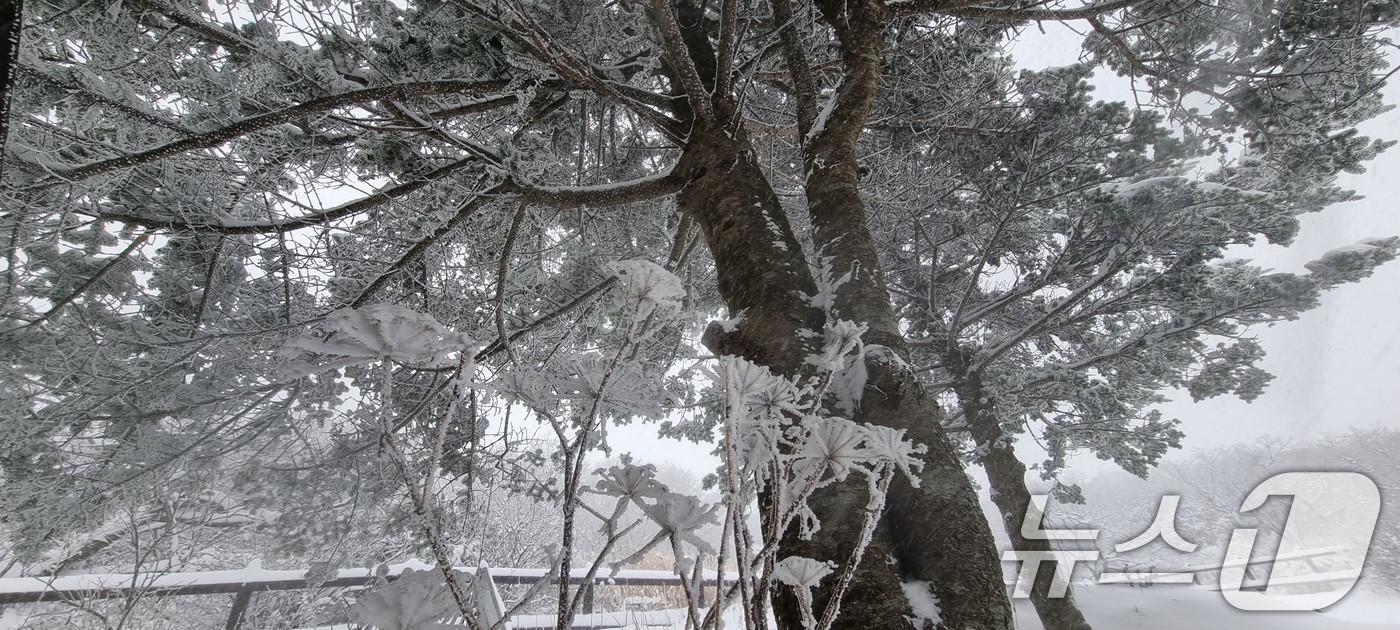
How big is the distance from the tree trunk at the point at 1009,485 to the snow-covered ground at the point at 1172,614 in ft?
5.94

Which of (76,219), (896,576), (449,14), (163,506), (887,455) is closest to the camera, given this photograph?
(887,455)

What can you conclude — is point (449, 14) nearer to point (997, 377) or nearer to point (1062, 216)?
point (1062, 216)

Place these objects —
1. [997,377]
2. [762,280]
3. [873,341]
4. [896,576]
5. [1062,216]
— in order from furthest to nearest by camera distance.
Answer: [997,377] → [1062,216] → [762,280] → [873,341] → [896,576]

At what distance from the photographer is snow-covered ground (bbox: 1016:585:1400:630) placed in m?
5.95

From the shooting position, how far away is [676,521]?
67cm

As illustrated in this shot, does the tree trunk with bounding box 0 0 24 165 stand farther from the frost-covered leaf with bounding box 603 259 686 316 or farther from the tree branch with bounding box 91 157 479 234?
the tree branch with bounding box 91 157 479 234

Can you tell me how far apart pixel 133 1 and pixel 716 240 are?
8.16ft

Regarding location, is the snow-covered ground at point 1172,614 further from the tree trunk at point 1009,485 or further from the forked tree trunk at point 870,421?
the forked tree trunk at point 870,421

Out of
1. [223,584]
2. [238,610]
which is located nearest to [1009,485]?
[238,610]

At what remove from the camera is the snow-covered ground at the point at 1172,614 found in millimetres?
5945

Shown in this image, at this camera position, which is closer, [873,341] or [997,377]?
[873,341]

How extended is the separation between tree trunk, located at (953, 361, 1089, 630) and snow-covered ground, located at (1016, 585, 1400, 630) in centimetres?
181

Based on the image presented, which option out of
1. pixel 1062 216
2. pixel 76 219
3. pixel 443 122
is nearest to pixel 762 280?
pixel 443 122

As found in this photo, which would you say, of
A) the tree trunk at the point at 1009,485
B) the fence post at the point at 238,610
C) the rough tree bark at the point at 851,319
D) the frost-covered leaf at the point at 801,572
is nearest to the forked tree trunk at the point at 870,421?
the rough tree bark at the point at 851,319
